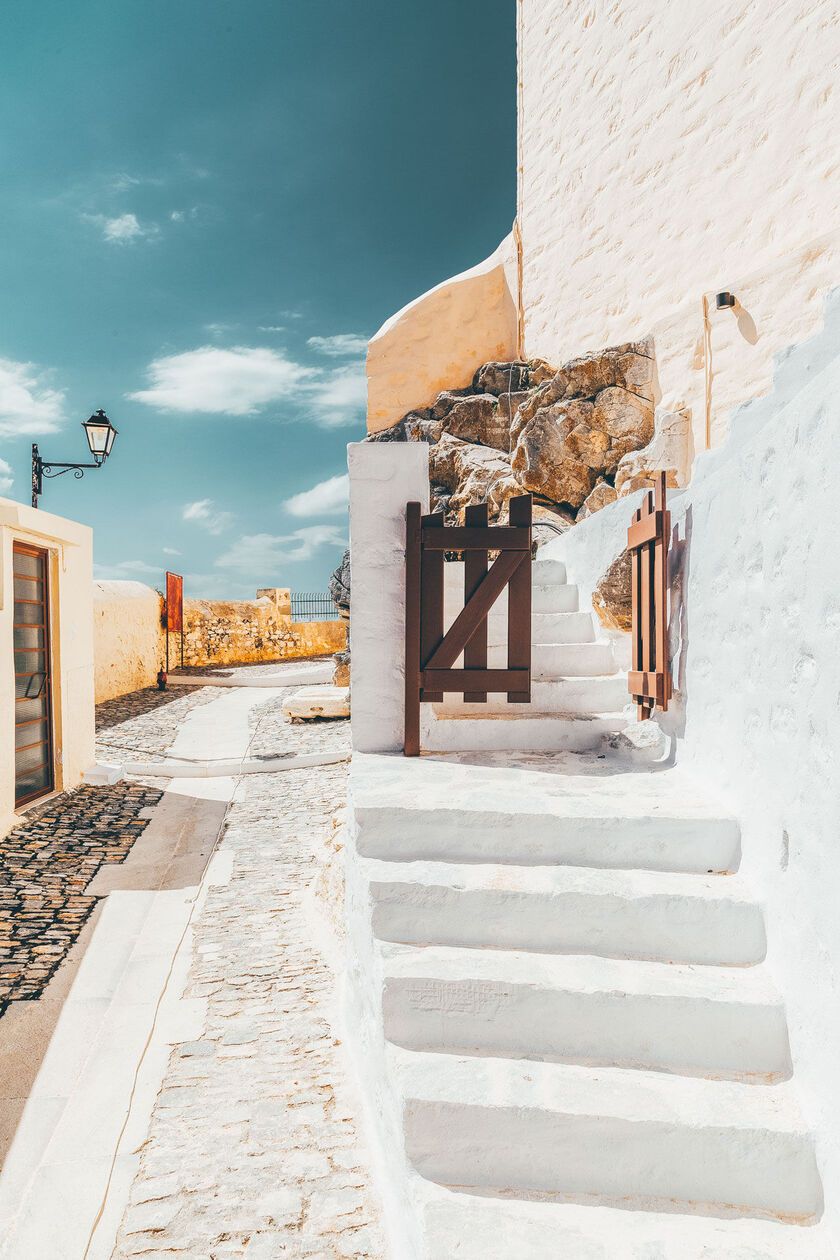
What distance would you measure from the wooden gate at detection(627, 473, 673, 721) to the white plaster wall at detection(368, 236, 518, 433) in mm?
11449

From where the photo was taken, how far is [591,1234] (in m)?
1.89

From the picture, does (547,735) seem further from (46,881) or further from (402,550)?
(46,881)

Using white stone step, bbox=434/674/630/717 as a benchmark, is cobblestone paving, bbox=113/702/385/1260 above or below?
below

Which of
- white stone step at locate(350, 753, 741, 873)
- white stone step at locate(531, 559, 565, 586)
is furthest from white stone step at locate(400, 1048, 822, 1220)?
white stone step at locate(531, 559, 565, 586)

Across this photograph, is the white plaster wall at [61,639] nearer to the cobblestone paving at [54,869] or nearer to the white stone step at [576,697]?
the cobblestone paving at [54,869]

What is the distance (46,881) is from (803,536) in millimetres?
5768

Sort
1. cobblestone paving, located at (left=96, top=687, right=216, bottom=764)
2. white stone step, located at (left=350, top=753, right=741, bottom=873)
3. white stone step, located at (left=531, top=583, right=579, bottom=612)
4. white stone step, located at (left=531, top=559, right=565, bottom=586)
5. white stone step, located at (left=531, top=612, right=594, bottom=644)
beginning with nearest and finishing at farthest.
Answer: white stone step, located at (left=350, top=753, right=741, bottom=873) < white stone step, located at (left=531, top=612, right=594, bottom=644) < white stone step, located at (left=531, top=583, right=579, bottom=612) < white stone step, located at (left=531, top=559, right=565, bottom=586) < cobblestone paving, located at (left=96, top=687, right=216, bottom=764)

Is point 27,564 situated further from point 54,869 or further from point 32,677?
point 54,869

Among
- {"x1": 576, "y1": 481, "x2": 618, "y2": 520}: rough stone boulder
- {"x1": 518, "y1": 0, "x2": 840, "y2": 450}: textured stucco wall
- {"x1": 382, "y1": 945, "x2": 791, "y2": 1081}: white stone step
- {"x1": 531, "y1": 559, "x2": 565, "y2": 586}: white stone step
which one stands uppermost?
{"x1": 518, "y1": 0, "x2": 840, "y2": 450}: textured stucco wall

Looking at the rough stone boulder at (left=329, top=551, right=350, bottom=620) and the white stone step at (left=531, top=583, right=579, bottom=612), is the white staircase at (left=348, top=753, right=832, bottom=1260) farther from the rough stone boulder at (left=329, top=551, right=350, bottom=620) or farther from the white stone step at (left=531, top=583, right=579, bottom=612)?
the rough stone boulder at (left=329, top=551, right=350, bottom=620)

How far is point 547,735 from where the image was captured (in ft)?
13.9

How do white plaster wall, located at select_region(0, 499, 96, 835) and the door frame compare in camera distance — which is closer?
white plaster wall, located at select_region(0, 499, 96, 835)

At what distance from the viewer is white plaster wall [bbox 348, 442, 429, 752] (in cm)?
394

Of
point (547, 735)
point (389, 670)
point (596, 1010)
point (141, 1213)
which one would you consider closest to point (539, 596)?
point (547, 735)
